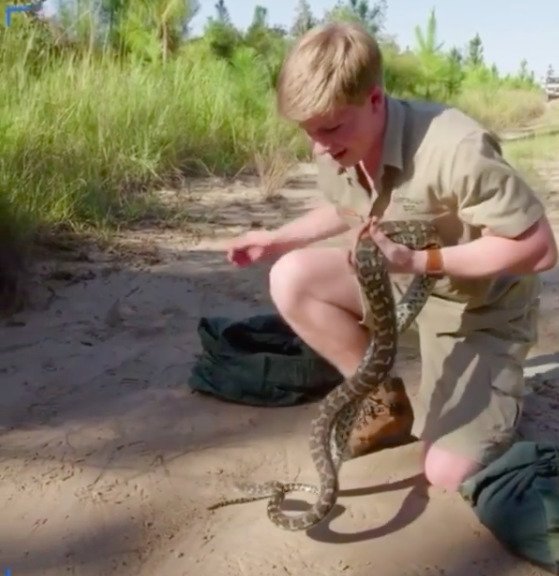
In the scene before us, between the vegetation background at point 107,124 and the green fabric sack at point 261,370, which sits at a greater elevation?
the vegetation background at point 107,124

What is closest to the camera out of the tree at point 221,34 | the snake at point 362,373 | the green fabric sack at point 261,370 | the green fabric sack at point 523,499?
the green fabric sack at point 523,499

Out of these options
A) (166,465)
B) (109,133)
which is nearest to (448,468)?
(166,465)

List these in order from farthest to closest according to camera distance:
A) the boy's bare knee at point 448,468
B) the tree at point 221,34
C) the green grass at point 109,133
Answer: the tree at point 221,34
the green grass at point 109,133
the boy's bare knee at point 448,468

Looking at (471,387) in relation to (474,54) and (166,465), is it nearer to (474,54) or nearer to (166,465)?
(166,465)

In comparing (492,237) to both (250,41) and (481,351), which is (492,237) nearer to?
(481,351)

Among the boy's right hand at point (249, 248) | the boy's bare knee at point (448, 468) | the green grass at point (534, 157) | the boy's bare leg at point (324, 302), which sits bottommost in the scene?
the boy's bare knee at point (448, 468)

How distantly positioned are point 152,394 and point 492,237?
1.66 metres

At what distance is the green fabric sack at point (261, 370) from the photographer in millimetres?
3621

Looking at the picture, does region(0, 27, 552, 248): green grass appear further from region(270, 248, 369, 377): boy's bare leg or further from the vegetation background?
region(270, 248, 369, 377): boy's bare leg

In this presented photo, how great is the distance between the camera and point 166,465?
10.4 ft

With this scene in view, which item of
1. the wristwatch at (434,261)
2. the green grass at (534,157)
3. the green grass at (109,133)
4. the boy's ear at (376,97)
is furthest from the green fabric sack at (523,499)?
the green grass at (534,157)

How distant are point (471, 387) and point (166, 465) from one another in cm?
107

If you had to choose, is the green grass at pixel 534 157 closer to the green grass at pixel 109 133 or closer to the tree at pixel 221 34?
the green grass at pixel 109 133

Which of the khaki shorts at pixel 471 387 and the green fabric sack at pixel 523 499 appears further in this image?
the khaki shorts at pixel 471 387
